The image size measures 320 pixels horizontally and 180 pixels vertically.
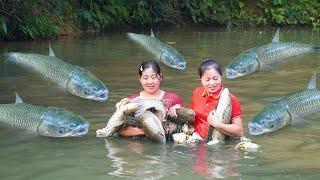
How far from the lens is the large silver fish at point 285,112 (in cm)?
608

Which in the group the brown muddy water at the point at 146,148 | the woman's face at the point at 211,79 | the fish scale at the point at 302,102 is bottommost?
the brown muddy water at the point at 146,148

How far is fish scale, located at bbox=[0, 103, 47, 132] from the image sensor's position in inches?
231

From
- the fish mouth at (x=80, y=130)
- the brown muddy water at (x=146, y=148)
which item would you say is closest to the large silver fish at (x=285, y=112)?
the brown muddy water at (x=146, y=148)

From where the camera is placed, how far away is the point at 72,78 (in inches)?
283

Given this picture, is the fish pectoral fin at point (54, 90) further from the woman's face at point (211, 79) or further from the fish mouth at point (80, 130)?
the woman's face at point (211, 79)

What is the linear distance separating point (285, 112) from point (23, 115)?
9.01 ft

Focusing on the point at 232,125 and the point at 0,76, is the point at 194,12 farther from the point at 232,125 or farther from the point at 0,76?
the point at 232,125

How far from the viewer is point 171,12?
22.1 meters

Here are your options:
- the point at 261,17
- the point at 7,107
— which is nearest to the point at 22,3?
the point at 7,107

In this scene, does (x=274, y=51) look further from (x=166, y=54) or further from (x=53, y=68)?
(x=53, y=68)

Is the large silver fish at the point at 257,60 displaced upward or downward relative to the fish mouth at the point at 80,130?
upward

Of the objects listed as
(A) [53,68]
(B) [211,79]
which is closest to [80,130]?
(B) [211,79]

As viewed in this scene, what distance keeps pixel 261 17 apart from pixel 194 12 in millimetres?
3091

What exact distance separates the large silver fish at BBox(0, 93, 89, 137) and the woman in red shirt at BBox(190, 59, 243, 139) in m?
1.18
